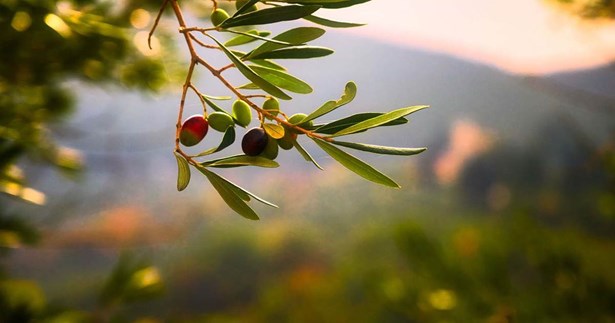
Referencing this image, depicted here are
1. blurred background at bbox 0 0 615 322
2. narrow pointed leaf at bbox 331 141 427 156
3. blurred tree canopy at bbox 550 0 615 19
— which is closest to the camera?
narrow pointed leaf at bbox 331 141 427 156

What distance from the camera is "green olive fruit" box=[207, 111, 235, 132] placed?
0.75ft

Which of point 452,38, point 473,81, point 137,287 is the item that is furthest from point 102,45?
point 473,81

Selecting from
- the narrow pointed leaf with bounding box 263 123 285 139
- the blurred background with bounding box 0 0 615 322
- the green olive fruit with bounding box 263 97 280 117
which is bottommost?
the blurred background with bounding box 0 0 615 322

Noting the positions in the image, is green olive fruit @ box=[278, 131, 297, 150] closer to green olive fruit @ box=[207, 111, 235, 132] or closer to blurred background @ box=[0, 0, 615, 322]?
green olive fruit @ box=[207, 111, 235, 132]

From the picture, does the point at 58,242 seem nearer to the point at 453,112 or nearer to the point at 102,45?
the point at 102,45

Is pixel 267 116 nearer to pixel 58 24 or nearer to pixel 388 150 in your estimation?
pixel 388 150

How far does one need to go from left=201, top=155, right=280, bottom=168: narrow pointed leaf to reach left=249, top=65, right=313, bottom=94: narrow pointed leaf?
0.04 m

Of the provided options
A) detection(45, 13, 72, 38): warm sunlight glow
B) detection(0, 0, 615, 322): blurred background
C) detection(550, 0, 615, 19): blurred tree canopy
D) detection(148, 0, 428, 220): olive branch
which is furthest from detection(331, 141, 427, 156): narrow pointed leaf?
detection(0, 0, 615, 322): blurred background

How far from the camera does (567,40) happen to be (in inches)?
69.6

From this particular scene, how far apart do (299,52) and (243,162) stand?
0.05m

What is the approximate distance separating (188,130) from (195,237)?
156 centimetres

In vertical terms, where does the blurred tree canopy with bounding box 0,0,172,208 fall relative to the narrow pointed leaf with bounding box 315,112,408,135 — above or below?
below

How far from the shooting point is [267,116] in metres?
0.22

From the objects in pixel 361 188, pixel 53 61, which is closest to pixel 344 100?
pixel 53 61
